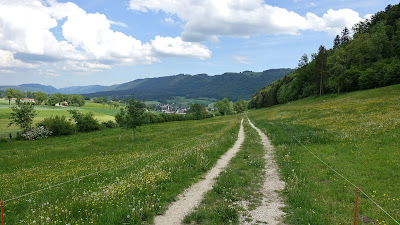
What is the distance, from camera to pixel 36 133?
58.2 m

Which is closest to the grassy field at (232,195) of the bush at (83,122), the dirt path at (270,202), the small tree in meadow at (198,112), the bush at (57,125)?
the dirt path at (270,202)

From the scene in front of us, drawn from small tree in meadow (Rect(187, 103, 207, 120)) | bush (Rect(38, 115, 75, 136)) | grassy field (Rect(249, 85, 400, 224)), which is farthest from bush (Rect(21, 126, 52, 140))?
small tree in meadow (Rect(187, 103, 207, 120))

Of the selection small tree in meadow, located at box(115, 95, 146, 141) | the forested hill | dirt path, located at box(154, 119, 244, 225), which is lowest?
dirt path, located at box(154, 119, 244, 225)

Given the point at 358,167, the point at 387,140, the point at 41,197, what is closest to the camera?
the point at 41,197

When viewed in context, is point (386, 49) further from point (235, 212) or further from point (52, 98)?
point (52, 98)

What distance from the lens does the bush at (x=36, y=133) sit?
57072 mm

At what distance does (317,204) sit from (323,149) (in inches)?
388

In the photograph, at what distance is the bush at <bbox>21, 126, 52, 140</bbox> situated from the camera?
5707 centimetres

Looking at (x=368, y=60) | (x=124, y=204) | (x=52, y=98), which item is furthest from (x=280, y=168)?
(x=52, y=98)

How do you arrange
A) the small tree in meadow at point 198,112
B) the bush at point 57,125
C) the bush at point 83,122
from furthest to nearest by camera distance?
the small tree in meadow at point 198,112 → the bush at point 83,122 → the bush at point 57,125

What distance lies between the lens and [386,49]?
82.1 m

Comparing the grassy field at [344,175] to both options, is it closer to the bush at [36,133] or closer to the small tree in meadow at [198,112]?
the bush at [36,133]

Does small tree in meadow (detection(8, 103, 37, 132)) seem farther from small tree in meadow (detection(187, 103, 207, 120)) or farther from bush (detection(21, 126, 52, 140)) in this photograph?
small tree in meadow (detection(187, 103, 207, 120))

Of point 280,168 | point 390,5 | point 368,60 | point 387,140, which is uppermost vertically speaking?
point 390,5
